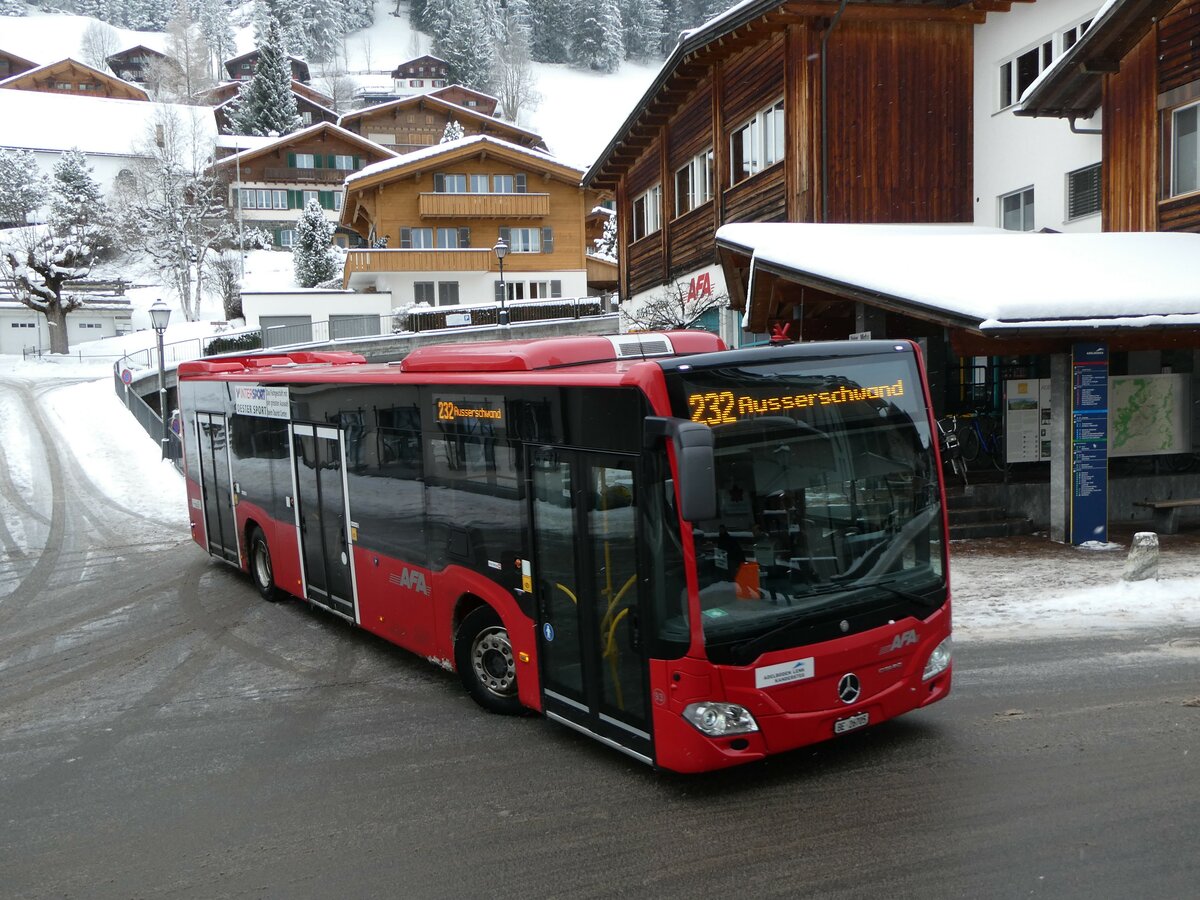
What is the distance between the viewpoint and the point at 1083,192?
18.9 metres

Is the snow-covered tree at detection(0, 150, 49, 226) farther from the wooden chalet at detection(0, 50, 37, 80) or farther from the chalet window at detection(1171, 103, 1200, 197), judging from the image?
the chalet window at detection(1171, 103, 1200, 197)

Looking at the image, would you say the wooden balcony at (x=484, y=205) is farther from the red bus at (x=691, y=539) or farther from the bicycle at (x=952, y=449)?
the red bus at (x=691, y=539)

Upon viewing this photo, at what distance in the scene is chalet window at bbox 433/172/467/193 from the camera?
5259 cm

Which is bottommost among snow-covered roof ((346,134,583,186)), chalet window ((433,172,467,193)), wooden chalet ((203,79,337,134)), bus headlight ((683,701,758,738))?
bus headlight ((683,701,758,738))

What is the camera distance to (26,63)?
113 meters

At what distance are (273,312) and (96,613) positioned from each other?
38691 mm

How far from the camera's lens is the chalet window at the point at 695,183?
25.5m

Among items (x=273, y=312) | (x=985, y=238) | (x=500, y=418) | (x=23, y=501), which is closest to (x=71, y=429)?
(x=23, y=501)

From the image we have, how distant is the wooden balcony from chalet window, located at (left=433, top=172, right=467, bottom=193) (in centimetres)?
114

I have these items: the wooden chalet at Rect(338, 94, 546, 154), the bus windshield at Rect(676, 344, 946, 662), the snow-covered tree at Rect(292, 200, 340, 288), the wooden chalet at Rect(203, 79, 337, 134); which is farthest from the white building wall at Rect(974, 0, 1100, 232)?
the wooden chalet at Rect(203, 79, 337, 134)

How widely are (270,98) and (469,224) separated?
4728cm

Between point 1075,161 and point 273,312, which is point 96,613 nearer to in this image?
point 1075,161

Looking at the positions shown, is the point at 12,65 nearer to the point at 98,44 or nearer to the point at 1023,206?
the point at 98,44

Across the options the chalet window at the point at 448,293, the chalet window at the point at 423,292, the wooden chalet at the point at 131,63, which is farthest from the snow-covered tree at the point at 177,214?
the wooden chalet at the point at 131,63
